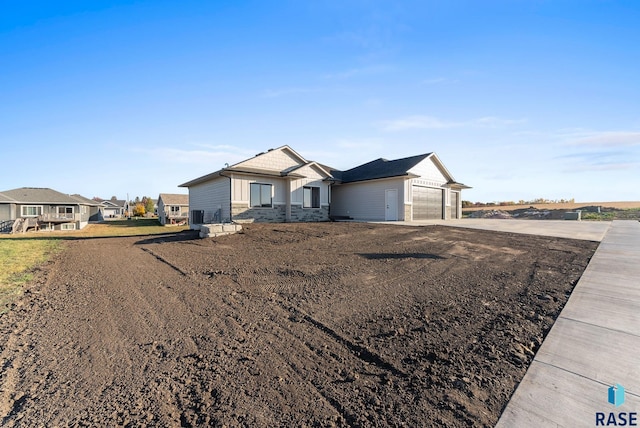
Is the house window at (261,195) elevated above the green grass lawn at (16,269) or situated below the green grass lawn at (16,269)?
above

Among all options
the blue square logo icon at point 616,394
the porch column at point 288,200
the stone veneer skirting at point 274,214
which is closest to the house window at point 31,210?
the stone veneer skirting at point 274,214

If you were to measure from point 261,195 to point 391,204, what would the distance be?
361 inches

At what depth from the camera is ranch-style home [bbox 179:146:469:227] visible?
1742 cm

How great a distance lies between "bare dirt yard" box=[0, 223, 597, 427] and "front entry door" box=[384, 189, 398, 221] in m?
12.9

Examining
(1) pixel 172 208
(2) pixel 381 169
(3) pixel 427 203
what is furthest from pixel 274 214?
(1) pixel 172 208

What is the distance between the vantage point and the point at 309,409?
2465 millimetres

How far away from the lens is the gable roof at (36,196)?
1402 inches

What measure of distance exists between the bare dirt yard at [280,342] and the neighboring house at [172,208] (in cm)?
3824

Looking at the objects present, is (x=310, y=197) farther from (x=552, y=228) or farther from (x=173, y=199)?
(x=173, y=199)

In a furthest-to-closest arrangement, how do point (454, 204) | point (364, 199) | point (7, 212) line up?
point (7, 212)
point (454, 204)
point (364, 199)

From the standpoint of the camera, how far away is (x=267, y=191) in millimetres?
18172

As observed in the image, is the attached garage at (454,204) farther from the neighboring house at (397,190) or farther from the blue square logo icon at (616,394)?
the blue square logo icon at (616,394)

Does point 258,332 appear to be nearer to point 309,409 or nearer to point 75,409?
point 309,409

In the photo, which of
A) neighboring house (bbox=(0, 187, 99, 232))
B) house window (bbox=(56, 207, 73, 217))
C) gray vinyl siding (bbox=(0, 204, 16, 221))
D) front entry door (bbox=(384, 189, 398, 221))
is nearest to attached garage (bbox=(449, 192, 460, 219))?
front entry door (bbox=(384, 189, 398, 221))
